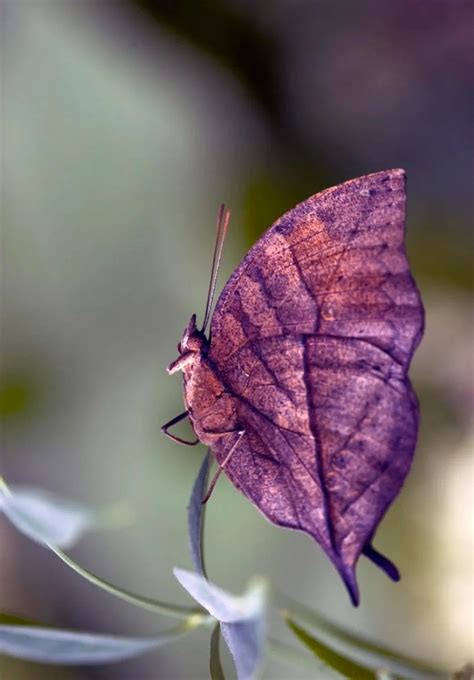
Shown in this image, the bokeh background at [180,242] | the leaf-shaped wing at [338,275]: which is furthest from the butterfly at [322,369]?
the bokeh background at [180,242]

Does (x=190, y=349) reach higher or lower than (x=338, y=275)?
lower

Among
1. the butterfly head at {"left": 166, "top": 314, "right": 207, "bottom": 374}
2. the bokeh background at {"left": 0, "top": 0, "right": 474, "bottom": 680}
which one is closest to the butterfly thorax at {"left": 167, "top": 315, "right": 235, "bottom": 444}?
the butterfly head at {"left": 166, "top": 314, "right": 207, "bottom": 374}

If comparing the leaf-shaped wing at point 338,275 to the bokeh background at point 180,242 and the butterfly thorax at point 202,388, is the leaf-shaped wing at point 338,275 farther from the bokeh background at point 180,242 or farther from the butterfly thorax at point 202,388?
the bokeh background at point 180,242

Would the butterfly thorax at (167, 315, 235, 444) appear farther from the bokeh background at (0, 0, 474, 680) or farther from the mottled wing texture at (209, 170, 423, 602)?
the bokeh background at (0, 0, 474, 680)

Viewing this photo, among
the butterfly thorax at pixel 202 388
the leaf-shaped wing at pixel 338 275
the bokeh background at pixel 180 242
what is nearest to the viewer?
the leaf-shaped wing at pixel 338 275

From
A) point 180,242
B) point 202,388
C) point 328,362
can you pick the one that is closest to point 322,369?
point 328,362

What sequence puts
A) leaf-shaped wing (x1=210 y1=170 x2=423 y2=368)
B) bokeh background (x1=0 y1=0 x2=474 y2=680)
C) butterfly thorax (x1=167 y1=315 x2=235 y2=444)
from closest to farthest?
leaf-shaped wing (x1=210 y1=170 x2=423 y2=368) < butterfly thorax (x1=167 y1=315 x2=235 y2=444) < bokeh background (x1=0 y1=0 x2=474 y2=680)

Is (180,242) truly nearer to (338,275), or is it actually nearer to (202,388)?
(202,388)
